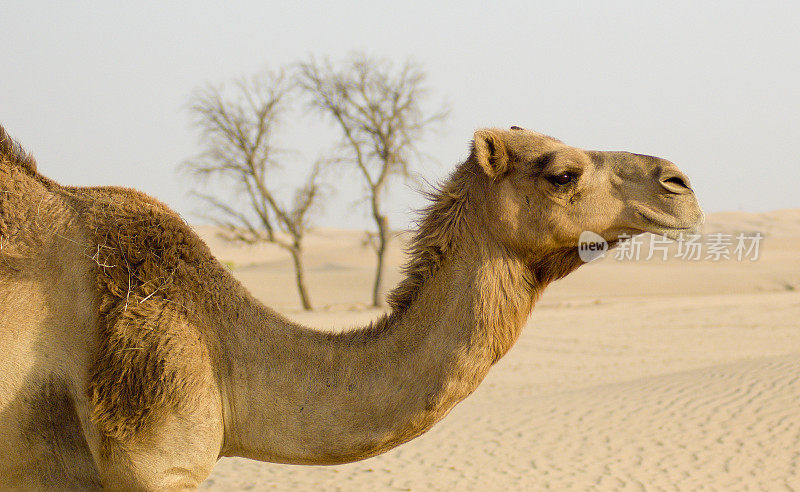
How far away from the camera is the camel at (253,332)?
2908mm

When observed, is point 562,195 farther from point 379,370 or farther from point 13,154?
point 13,154

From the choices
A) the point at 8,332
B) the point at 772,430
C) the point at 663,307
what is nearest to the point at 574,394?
the point at 772,430

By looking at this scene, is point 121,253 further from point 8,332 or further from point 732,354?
point 732,354

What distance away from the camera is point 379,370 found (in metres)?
2.99

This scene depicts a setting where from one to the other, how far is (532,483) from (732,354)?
10028 millimetres

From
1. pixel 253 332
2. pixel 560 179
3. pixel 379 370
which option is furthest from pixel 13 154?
pixel 560 179

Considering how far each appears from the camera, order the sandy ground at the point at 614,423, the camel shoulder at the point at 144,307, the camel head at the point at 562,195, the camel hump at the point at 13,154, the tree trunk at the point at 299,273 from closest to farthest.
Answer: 1. the camel shoulder at the point at 144,307
2. the camel head at the point at 562,195
3. the camel hump at the point at 13,154
4. the sandy ground at the point at 614,423
5. the tree trunk at the point at 299,273

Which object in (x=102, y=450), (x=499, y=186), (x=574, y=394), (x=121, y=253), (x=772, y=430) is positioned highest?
(x=499, y=186)

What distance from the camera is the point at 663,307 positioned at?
80.5 ft

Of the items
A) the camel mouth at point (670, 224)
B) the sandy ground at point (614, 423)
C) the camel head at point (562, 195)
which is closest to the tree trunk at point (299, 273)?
the sandy ground at point (614, 423)

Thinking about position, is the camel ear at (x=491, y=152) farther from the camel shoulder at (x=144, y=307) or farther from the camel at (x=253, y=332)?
the camel shoulder at (x=144, y=307)

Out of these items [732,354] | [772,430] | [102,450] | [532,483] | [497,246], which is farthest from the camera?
[732,354]

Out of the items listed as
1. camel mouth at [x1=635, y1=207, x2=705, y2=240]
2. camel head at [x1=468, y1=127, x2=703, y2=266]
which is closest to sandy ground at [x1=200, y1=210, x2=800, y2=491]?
camel head at [x1=468, y1=127, x2=703, y2=266]

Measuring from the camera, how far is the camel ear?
3059 mm
